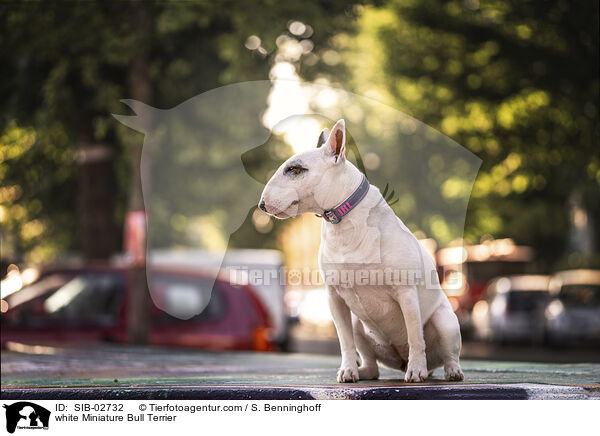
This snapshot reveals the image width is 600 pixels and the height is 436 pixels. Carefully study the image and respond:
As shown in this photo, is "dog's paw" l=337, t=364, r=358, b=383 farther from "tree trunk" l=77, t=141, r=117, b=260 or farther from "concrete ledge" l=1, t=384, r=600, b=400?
"tree trunk" l=77, t=141, r=117, b=260

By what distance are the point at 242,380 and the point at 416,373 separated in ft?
3.52

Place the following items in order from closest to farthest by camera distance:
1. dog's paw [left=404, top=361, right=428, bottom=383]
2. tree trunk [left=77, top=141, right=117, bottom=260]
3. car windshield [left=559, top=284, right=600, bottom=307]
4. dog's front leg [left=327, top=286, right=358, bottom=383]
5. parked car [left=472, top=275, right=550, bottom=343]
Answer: dog's paw [left=404, top=361, right=428, bottom=383] < dog's front leg [left=327, top=286, right=358, bottom=383] < tree trunk [left=77, top=141, right=117, bottom=260] < car windshield [left=559, top=284, right=600, bottom=307] < parked car [left=472, top=275, right=550, bottom=343]

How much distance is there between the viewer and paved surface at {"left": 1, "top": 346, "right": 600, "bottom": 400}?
4.26 m

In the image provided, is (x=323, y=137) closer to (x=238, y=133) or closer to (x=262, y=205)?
(x=262, y=205)

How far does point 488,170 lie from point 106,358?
12.0 m

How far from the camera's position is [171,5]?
11992 millimetres

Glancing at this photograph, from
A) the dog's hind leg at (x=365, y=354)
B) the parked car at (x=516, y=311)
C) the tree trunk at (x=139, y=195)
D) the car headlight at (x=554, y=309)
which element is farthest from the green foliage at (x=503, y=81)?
the dog's hind leg at (x=365, y=354)

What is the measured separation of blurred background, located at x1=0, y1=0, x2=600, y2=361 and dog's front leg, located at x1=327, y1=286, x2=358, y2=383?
0.65 meters

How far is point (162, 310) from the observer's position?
1061 centimetres

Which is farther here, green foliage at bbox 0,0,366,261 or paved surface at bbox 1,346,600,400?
green foliage at bbox 0,0,366,261

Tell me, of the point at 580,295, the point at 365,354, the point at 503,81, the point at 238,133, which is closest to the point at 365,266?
the point at 365,354

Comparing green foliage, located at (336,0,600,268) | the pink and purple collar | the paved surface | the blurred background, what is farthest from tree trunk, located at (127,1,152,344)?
the pink and purple collar
